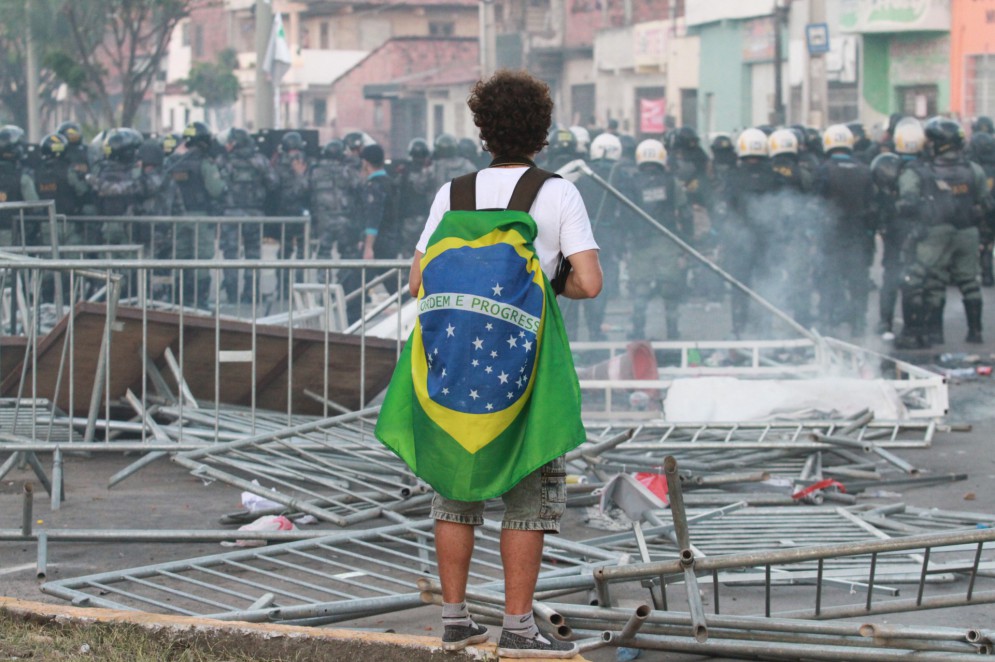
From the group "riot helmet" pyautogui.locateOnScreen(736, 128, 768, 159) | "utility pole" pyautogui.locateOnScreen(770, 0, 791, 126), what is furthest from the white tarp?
"utility pole" pyautogui.locateOnScreen(770, 0, 791, 126)

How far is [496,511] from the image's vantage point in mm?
6395

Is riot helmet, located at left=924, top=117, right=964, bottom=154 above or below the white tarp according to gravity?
above

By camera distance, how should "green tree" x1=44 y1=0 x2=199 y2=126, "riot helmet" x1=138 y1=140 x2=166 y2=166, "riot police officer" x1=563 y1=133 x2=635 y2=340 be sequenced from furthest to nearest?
"green tree" x1=44 y1=0 x2=199 y2=126, "riot helmet" x1=138 y1=140 x2=166 y2=166, "riot police officer" x1=563 y1=133 x2=635 y2=340

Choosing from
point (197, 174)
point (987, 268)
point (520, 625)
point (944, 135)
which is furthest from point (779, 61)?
point (520, 625)

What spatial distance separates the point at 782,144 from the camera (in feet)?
45.5

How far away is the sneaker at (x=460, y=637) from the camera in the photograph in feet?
13.1

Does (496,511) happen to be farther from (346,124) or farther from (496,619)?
(346,124)

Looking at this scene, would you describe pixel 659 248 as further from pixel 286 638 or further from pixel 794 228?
pixel 286 638

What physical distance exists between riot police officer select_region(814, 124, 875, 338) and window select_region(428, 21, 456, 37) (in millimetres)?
51914

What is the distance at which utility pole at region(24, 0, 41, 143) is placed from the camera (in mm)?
30844

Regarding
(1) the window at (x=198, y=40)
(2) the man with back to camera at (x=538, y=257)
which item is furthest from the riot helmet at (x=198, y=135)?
(1) the window at (x=198, y=40)

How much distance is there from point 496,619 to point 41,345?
3.82m

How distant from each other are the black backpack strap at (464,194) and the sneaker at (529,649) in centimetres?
115

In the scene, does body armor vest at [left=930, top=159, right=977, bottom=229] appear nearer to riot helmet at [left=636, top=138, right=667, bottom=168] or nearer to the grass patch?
riot helmet at [left=636, top=138, right=667, bottom=168]
